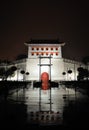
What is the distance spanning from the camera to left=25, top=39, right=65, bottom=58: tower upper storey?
62938 mm

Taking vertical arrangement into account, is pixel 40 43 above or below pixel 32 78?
above

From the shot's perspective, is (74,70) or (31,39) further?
(31,39)

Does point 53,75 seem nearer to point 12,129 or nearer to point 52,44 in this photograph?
point 52,44

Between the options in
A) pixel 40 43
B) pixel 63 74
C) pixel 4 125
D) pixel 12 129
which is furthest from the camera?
pixel 40 43

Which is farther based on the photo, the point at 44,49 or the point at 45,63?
the point at 44,49

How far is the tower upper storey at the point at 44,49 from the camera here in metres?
62.9

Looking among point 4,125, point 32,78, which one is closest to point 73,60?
point 32,78

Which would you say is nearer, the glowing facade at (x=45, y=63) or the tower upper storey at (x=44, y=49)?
the glowing facade at (x=45, y=63)

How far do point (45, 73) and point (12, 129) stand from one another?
56403 millimetres

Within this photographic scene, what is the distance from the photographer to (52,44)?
63.0 metres

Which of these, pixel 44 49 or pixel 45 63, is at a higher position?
→ pixel 44 49

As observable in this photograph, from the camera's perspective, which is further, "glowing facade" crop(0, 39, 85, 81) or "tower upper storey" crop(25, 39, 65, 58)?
"tower upper storey" crop(25, 39, 65, 58)

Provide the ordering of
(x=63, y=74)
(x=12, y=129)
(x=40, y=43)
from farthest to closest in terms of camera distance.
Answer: (x=40, y=43) < (x=63, y=74) < (x=12, y=129)

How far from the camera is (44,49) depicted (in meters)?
63.0
